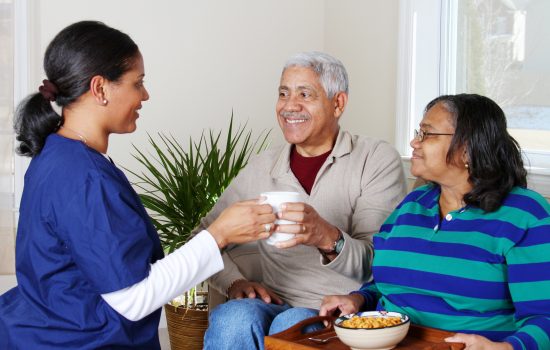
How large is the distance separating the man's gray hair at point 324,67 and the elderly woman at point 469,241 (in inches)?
19.8

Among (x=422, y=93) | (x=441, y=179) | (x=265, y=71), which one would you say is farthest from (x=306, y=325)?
(x=265, y=71)

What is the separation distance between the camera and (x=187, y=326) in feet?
11.4

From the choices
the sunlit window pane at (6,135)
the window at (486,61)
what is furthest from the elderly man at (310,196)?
the sunlit window pane at (6,135)

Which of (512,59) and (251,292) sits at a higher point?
(512,59)

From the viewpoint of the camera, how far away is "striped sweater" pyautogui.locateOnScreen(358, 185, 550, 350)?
1851mm

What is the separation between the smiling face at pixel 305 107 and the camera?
256 centimetres

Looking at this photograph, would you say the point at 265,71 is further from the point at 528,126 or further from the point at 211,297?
the point at 211,297

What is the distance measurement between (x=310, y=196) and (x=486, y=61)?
1435mm

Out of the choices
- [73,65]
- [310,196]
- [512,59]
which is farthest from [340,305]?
[512,59]

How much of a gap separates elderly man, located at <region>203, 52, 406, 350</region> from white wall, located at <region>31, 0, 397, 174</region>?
1.53 metres

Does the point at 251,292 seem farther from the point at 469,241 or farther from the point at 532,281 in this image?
the point at 532,281

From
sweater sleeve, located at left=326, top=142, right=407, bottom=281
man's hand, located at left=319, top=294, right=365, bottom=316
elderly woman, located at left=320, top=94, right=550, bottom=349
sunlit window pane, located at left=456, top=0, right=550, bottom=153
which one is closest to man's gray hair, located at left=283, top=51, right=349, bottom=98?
sweater sleeve, located at left=326, top=142, right=407, bottom=281

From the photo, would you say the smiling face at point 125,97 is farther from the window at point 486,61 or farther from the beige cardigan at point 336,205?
the window at point 486,61

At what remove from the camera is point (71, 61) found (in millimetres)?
1834
